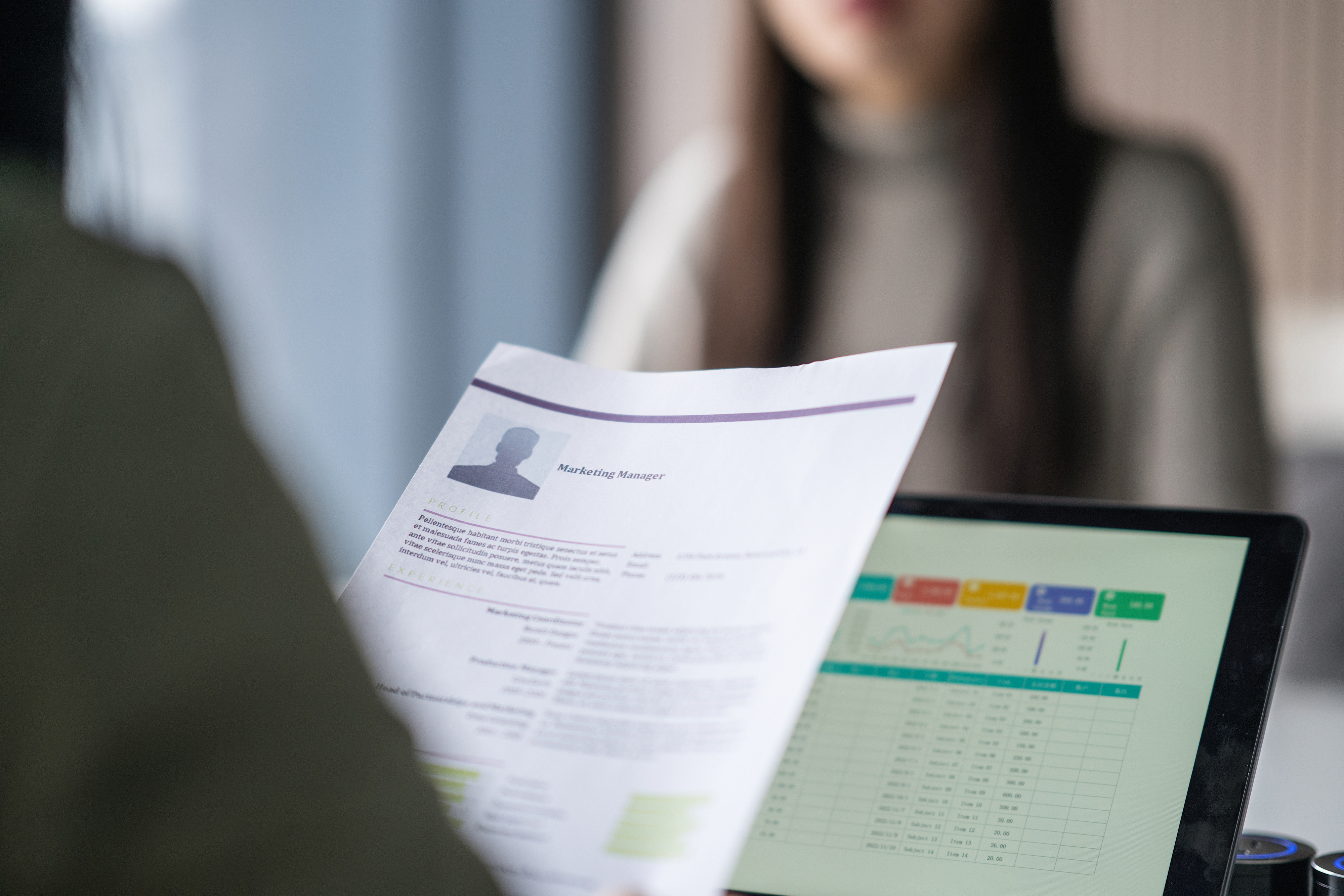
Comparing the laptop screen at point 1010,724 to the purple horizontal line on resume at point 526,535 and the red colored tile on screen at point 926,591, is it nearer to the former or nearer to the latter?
the red colored tile on screen at point 926,591

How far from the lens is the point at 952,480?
115cm

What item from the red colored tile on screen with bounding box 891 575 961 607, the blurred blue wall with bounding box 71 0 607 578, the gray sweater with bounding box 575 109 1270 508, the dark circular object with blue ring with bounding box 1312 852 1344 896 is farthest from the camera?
the blurred blue wall with bounding box 71 0 607 578

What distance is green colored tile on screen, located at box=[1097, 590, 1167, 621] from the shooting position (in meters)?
0.48

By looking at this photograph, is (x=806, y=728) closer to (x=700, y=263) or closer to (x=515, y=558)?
(x=515, y=558)

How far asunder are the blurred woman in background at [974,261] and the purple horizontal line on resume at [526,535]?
77cm

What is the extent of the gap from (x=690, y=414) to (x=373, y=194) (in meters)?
1.86

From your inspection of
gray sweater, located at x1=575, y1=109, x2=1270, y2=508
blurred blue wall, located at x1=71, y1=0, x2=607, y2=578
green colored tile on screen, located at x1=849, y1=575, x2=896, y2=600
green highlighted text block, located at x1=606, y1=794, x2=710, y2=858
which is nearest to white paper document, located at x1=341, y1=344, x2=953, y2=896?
green highlighted text block, located at x1=606, y1=794, x2=710, y2=858

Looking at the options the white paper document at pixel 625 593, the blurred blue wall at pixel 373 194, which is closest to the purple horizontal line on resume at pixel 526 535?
the white paper document at pixel 625 593

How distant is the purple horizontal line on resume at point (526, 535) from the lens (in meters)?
0.42

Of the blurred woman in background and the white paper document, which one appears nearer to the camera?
the white paper document

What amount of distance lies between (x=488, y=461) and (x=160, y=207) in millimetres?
1674

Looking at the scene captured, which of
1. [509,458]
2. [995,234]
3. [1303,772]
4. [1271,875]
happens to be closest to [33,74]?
[509,458]

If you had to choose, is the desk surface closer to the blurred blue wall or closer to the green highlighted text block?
the green highlighted text block

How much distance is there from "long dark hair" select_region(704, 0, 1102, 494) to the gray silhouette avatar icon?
2.47 feet
